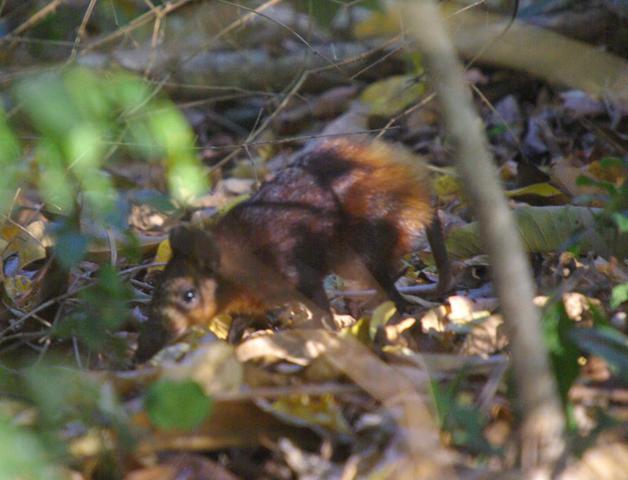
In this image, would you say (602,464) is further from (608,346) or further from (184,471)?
(184,471)

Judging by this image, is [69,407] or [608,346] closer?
[608,346]

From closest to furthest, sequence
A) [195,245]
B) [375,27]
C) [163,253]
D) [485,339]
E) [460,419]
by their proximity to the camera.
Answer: [460,419] → [485,339] → [195,245] → [163,253] → [375,27]

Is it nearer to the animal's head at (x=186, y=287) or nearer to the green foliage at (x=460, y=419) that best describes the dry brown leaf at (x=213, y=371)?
the green foliage at (x=460, y=419)

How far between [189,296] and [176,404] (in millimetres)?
1808

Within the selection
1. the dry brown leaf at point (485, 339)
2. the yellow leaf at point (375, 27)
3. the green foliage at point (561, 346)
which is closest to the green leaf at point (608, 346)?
the green foliage at point (561, 346)

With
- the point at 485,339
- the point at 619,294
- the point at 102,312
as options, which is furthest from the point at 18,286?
the point at 619,294

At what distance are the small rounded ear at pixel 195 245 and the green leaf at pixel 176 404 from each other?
1.71m

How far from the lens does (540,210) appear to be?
467cm

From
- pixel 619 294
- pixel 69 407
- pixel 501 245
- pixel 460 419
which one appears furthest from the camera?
pixel 619 294

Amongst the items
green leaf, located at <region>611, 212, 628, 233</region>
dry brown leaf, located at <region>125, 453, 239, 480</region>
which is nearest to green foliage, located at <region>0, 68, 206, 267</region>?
dry brown leaf, located at <region>125, 453, 239, 480</region>

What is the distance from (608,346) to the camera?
2.75 meters

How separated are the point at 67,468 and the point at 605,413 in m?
1.48

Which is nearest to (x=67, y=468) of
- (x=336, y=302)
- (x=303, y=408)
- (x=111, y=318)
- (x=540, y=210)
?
(x=111, y=318)

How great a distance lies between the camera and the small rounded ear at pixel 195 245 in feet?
14.4
